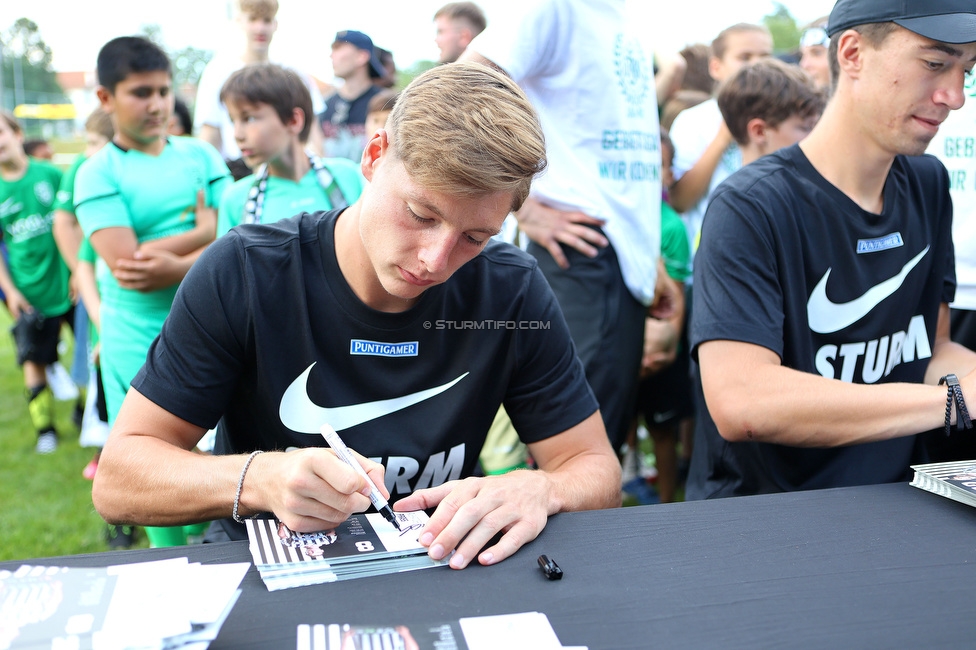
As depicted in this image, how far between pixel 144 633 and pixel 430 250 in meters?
0.76

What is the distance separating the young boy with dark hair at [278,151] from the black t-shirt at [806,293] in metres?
1.62

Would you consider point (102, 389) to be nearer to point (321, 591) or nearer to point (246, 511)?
point (246, 511)

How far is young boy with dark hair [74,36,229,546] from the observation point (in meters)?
2.94

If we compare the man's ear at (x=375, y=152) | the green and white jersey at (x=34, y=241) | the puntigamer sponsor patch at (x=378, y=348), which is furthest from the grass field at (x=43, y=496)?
the man's ear at (x=375, y=152)

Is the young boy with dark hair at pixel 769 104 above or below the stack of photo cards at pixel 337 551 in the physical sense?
above

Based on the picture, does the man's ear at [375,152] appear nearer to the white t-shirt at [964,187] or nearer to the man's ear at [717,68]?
the white t-shirt at [964,187]

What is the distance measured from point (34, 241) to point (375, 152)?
15.9ft

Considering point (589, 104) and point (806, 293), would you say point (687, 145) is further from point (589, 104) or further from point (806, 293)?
point (806, 293)

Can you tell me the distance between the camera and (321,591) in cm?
107

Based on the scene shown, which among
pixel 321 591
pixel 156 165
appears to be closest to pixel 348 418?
pixel 321 591

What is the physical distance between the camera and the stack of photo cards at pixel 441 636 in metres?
0.94

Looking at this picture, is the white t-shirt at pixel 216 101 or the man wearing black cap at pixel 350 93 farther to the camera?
the man wearing black cap at pixel 350 93

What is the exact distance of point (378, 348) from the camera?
158cm

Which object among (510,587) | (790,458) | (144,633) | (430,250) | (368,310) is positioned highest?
(430,250)
